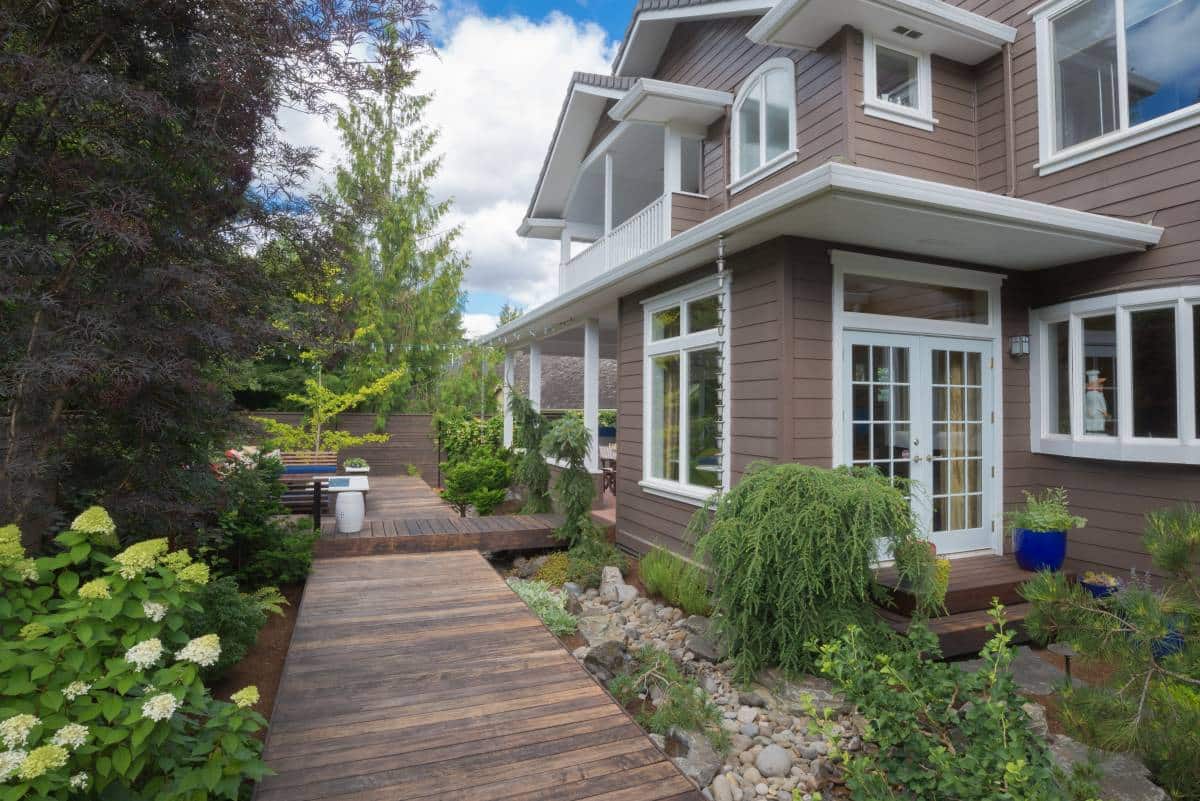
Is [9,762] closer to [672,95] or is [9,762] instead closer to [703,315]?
[703,315]

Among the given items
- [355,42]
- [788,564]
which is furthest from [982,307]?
[355,42]

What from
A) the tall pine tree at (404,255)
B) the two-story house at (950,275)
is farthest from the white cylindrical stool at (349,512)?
the tall pine tree at (404,255)

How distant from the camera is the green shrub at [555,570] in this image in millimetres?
6238

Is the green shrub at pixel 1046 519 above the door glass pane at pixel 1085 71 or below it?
below

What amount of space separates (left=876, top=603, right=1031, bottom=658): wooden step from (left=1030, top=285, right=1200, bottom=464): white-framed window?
1603 millimetres

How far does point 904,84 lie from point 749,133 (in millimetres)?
1500

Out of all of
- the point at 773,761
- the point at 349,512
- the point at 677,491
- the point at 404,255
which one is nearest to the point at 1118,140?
the point at 677,491

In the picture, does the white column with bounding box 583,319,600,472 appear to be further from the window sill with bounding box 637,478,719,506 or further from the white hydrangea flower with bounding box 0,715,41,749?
the white hydrangea flower with bounding box 0,715,41,749

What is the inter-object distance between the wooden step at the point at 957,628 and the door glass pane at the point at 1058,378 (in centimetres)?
183

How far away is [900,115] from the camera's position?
18.4ft

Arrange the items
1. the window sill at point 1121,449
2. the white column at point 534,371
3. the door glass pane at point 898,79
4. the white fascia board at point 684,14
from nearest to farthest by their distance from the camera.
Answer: the window sill at point 1121,449 → the door glass pane at point 898,79 → the white fascia board at point 684,14 → the white column at point 534,371

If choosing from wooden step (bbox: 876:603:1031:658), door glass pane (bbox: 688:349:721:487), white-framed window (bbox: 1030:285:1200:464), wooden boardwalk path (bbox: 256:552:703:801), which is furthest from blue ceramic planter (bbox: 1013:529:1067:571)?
wooden boardwalk path (bbox: 256:552:703:801)

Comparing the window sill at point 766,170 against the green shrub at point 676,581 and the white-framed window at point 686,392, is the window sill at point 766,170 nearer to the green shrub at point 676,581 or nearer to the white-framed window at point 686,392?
the white-framed window at point 686,392

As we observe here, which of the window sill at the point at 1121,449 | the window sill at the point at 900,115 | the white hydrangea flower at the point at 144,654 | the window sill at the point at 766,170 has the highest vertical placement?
the window sill at the point at 900,115
